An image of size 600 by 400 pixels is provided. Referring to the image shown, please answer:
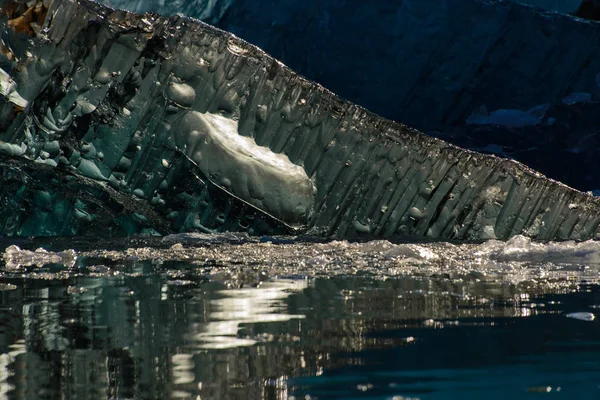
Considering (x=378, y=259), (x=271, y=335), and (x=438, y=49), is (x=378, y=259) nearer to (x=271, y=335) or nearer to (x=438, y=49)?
(x=271, y=335)

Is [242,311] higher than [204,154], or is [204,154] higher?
[242,311]

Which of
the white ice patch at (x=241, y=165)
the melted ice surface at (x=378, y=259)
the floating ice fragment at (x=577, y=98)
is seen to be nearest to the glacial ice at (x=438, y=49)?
the floating ice fragment at (x=577, y=98)

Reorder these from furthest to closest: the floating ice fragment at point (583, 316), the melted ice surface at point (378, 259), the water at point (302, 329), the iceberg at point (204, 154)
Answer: the iceberg at point (204, 154), the melted ice surface at point (378, 259), the floating ice fragment at point (583, 316), the water at point (302, 329)

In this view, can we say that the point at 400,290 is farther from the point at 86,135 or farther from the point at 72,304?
the point at 86,135

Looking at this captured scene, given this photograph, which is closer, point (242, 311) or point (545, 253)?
point (242, 311)

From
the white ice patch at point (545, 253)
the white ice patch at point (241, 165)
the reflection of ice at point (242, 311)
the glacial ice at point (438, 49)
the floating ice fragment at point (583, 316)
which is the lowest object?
the white ice patch at point (241, 165)

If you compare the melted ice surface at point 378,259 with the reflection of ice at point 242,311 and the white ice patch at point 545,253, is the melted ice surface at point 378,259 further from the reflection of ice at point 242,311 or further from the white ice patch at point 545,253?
the reflection of ice at point 242,311

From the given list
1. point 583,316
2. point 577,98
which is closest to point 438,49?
point 577,98

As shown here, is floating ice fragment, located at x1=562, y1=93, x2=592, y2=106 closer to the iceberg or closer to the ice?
the iceberg

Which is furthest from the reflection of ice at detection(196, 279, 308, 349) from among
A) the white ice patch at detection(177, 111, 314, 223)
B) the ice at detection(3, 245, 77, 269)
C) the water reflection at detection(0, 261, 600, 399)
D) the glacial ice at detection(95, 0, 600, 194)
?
the glacial ice at detection(95, 0, 600, 194)
